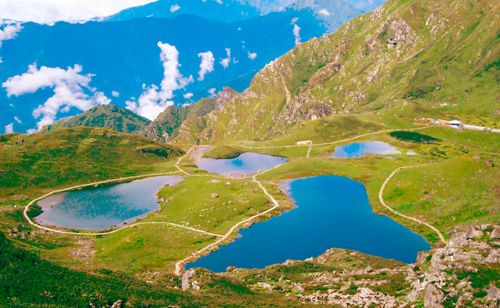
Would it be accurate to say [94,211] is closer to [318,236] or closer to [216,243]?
[216,243]

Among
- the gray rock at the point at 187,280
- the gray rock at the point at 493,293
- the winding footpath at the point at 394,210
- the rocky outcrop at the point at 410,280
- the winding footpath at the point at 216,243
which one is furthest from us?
the winding footpath at the point at 394,210

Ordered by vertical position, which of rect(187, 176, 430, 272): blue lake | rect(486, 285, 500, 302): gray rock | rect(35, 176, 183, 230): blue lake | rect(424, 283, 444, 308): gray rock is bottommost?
rect(187, 176, 430, 272): blue lake

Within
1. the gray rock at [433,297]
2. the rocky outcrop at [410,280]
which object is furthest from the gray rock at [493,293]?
the gray rock at [433,297]

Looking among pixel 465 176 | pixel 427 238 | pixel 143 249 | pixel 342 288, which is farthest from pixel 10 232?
pixel 465 176

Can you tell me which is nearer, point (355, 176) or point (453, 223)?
point (453, 223)

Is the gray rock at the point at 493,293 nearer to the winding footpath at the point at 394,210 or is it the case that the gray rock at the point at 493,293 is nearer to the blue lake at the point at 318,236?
the winding footpath at the point at 394,210

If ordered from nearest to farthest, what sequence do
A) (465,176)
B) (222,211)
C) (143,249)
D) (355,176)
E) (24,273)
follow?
(24,273) → (143,249) → (465,176) → (222,211) → (355,176)

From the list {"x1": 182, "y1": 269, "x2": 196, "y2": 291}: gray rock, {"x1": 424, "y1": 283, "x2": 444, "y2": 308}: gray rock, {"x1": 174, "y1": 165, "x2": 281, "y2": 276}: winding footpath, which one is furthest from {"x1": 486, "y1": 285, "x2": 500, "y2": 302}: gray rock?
{"x1": 174, "y1": 165, "x2": 281, "y2": 276}: winding footpath

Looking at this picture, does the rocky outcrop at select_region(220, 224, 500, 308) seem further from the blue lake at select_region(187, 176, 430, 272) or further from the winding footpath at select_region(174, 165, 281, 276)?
the winding footpath at select_region(174, 165, 281, 276)

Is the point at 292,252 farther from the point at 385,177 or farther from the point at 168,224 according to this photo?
the point at 385,177
